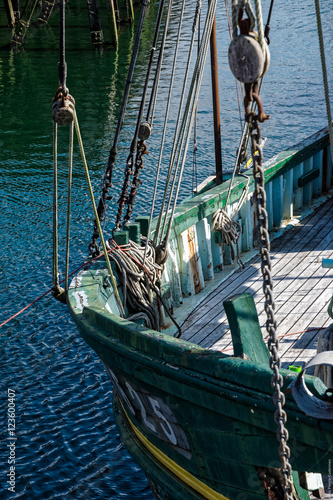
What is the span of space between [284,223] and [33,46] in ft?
83.3

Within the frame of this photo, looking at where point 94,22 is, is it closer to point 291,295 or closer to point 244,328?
point 291,295

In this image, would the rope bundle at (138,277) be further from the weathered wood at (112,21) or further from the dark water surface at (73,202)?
the weathered wood at (112,21)

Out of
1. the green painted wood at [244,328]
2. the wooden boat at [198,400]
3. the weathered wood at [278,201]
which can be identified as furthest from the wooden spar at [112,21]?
the green painted wood at [244,328]

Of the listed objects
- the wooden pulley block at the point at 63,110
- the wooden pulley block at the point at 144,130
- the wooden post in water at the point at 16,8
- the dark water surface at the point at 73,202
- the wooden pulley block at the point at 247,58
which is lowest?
the dark water surface at the point at 73,202

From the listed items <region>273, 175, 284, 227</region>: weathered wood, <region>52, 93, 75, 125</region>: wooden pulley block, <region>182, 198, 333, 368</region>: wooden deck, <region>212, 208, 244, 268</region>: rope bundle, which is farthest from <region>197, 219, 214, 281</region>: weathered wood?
<region>52, 93, 75, 125</region>: wooden pulley block

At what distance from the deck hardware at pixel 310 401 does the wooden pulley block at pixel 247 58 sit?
1273 millimetres

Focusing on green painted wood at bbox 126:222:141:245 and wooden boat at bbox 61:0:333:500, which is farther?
green painted wood at bbox 126:222:141:245

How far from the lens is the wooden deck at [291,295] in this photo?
535cm

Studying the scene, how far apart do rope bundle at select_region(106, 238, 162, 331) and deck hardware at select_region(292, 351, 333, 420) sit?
2.52 meters

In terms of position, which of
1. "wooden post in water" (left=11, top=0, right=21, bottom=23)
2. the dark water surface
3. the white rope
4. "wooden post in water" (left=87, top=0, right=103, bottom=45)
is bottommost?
the dark water surface

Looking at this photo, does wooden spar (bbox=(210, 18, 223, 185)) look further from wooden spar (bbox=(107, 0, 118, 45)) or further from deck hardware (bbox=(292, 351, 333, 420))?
wooden spar (bbox=(107, 0, 118, 45))

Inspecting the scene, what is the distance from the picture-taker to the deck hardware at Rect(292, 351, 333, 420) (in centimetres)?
269

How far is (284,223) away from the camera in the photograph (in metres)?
7.69

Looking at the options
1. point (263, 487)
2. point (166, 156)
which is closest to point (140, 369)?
point (263, 487)
